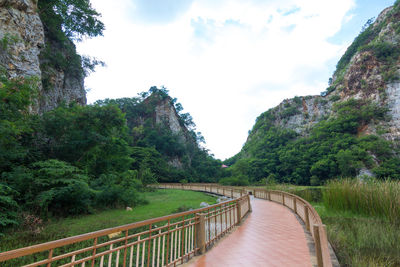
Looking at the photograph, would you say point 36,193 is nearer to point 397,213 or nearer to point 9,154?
point 9,154

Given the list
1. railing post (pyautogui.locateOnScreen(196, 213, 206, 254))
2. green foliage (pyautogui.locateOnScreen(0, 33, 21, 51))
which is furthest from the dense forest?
railing post (pyautogui.locateOnScreen(196, 213, 206, 254))

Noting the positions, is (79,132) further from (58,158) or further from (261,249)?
(261,249)

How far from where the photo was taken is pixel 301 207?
8516 millimetres

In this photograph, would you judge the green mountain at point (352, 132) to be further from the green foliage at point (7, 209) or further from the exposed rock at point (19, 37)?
the green foliage at point (7, 209)

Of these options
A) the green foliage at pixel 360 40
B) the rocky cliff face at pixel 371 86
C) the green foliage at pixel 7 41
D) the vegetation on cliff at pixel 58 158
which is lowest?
the vegetation on cliff at pixel 58 158

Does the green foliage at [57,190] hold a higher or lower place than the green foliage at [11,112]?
lower

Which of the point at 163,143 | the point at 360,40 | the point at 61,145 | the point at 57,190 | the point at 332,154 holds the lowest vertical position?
the point at 57,190

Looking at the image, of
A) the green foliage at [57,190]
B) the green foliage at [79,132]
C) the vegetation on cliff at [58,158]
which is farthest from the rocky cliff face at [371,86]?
the green foliage at [57,190]

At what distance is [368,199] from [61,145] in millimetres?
16025

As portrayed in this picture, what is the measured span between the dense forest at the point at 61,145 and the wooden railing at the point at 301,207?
28.3ft

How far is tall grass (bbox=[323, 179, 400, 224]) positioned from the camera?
25.0ft

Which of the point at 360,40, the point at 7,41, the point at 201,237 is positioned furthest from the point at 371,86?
the point at 7,41

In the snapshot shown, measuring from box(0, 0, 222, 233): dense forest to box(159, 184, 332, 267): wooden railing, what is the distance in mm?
8623

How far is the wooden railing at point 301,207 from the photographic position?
2.49 m
